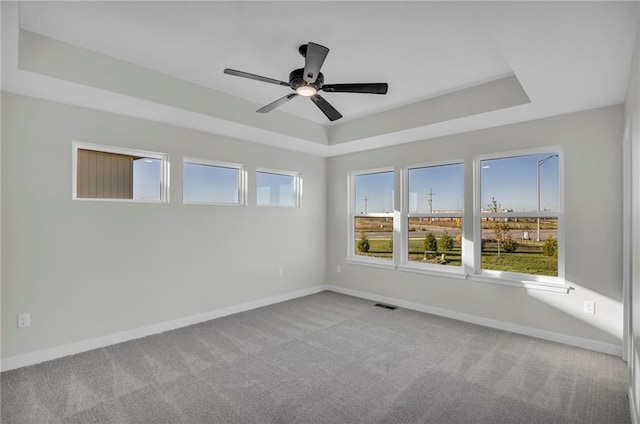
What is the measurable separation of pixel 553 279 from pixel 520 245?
480 millimetres

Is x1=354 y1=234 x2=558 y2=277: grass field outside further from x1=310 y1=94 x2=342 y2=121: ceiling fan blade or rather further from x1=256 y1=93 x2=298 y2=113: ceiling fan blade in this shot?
x1=256 y1=93 x2=298 y2=113: ceiling fan blade

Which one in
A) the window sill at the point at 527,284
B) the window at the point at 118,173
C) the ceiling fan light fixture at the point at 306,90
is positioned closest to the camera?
the ceiling fan light fixture at the point at 306,90

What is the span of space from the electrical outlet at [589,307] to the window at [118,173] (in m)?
4.71

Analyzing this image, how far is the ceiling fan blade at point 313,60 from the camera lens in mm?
2053

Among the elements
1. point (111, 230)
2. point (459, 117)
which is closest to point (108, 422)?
point (111, 230)

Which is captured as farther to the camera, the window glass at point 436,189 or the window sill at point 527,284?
the window glass at point 436,189

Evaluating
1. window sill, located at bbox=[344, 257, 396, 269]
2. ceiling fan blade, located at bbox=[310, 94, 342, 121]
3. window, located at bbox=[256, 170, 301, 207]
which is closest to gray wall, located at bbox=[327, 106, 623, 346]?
window sill, located at bbox=[344, 257, 396, 269]

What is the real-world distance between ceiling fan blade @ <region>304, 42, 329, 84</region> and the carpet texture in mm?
2406

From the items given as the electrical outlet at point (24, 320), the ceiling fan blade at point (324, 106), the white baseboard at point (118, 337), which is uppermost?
the ceiling fan blade at point (324, 106)

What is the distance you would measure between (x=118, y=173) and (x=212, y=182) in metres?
1.11

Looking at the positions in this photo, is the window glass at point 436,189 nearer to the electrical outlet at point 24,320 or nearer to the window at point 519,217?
the window at point 519,217

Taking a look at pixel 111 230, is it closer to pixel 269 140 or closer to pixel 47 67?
pixel 47 67

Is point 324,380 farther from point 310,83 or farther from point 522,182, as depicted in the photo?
point 522,182

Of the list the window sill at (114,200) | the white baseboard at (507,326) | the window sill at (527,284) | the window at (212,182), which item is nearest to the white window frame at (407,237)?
the window sill at (527,284)
